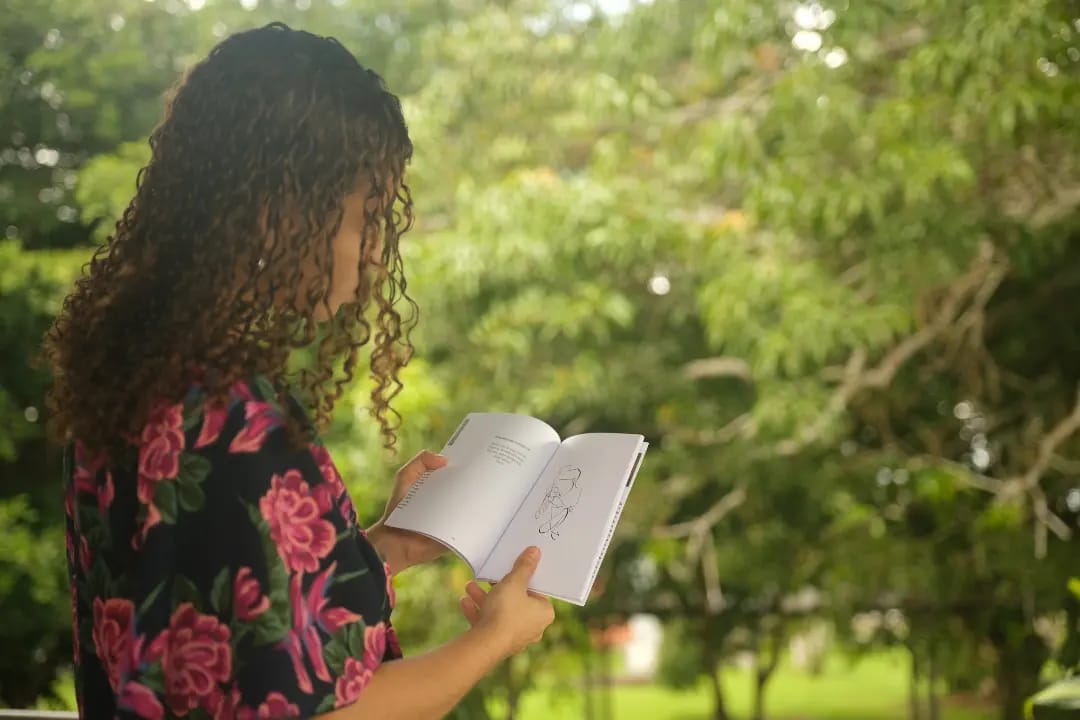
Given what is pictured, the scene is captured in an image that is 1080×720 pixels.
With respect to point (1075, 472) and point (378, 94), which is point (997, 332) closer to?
point (1075, 472)

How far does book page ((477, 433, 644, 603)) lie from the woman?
2 centimetres

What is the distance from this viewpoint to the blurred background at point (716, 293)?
257cm

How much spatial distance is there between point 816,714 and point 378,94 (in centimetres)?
410

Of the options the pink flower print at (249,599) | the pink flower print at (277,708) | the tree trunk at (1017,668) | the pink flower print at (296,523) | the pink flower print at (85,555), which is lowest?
the tree trunk at (1017,668)

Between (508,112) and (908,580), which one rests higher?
(508,112)

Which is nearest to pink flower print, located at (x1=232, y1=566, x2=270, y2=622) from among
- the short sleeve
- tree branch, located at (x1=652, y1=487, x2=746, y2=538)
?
the short sleeve

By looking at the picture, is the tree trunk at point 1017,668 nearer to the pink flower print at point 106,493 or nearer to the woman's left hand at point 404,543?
the woman's left hand at point 404,543

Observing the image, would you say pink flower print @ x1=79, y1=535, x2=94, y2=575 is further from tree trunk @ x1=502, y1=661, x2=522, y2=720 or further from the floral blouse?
tree trunk @ x1=502, y1=661, x2=522, y2=720

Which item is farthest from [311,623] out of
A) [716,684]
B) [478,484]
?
[716,684]

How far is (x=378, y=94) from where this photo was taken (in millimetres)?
754

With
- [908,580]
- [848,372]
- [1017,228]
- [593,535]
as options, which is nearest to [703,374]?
[848,372]

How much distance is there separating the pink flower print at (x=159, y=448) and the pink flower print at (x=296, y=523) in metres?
0.06

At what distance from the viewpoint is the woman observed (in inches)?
25.4

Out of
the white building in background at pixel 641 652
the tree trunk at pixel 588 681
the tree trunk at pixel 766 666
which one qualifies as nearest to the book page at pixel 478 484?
the tree trunk at pixel 588 681
